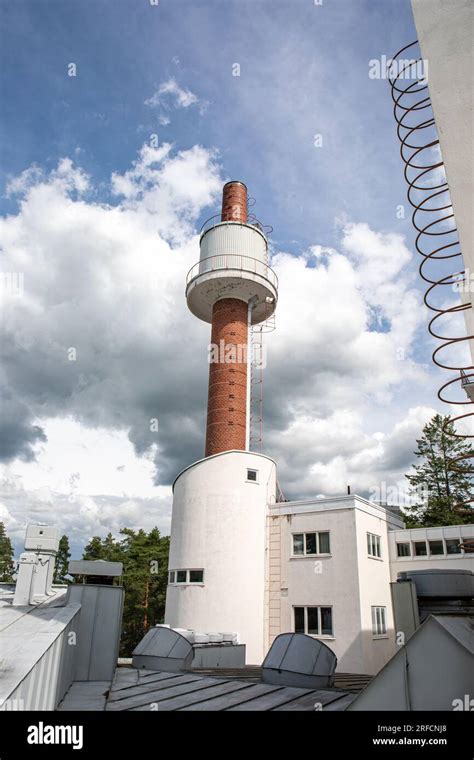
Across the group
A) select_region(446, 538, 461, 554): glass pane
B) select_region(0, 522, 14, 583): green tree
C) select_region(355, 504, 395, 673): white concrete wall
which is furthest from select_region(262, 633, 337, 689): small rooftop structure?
select_region(0, 522, 14, 583): green tree

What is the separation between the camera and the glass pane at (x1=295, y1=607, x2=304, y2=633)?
22.0 m

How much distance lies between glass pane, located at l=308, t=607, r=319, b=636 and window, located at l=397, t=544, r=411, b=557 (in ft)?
18.6

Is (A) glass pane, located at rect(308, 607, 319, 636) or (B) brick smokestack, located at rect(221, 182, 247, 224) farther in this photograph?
(B) brick smokestack, located at rect(221, 182, 247, 224)

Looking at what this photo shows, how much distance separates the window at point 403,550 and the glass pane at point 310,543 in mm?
5046

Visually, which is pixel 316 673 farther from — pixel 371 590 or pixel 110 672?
pixel 371 590

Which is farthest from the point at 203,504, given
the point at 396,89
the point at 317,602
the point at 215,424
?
the point at 396,89

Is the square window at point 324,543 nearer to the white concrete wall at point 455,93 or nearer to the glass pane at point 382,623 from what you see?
the glass pane at point 382,623

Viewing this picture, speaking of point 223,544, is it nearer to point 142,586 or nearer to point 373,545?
point 373,545

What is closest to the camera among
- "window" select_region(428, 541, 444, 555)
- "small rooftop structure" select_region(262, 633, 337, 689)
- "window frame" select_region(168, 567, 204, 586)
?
"small rooftop structure" select_region(262, 633, 337, 689)

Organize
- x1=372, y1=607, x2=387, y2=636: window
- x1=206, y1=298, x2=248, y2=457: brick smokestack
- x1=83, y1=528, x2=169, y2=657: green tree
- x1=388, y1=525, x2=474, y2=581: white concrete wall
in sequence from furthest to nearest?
x1=83, y1=528, x2=169, y2=657: green tree, x1=206, y1=298, x2=248, y2=457: brick smokestack, x1=388, y1=525, x2=474, y2=581: white concrete wall, x1=372, y1=607, x2=387, y2=636: window

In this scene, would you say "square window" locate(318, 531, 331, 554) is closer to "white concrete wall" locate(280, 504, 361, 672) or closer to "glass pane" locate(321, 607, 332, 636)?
"white concrete wall" locate(280, 504, 361, 672)

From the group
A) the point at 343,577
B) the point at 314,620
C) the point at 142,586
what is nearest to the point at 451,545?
the point at 343,577

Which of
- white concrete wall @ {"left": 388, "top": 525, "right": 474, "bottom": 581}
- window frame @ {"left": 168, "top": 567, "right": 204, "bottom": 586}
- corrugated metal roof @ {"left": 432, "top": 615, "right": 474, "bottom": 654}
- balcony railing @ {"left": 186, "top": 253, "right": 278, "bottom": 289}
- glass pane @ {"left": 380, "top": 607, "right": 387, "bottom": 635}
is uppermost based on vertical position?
balcony railing @ {"left": 186, "top": 253, "right": 278, "bottom": 289}
